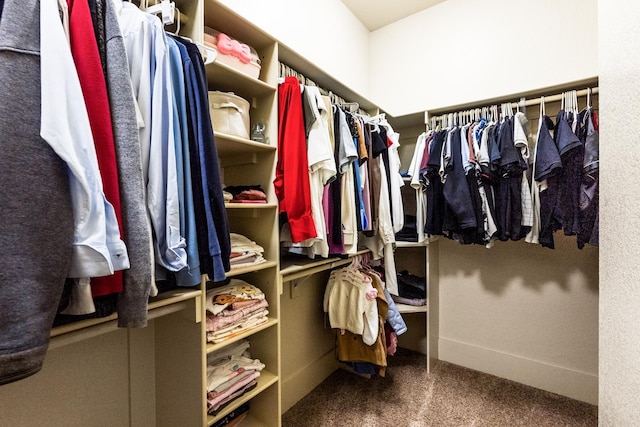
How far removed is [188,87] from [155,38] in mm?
151

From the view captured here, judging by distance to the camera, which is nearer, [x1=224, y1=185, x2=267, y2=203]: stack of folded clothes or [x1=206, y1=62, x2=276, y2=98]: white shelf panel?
[x1=206, y1=62, x2=276, y2=98]: white shelf panel

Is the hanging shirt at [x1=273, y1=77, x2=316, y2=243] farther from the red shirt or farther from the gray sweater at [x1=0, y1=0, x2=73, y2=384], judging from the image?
the gray sweater at [x1=0, y1=0, x2=73, y2=384]

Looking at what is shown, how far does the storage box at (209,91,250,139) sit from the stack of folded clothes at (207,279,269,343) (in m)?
0.68

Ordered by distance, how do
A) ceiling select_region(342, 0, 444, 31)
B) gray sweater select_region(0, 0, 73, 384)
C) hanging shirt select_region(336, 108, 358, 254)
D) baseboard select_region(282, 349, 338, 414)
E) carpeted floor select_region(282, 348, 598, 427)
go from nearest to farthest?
gray sweater select_region(0, 0, 73, 384), hanging shirt select_region(336, 108, 358, 254), carpeted floor select_region(282, 348, 598, 427), baseboard select_region(282, 349, 338, 414), ceiling select_region(342, 0, 444, 31)

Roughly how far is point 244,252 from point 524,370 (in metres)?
2.23

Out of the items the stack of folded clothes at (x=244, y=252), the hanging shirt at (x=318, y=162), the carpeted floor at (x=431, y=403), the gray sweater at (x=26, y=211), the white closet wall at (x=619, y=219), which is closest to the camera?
the gray sweater at (x=26, y=211)

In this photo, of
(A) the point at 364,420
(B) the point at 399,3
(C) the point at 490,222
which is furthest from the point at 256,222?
(B) the point at 399,3

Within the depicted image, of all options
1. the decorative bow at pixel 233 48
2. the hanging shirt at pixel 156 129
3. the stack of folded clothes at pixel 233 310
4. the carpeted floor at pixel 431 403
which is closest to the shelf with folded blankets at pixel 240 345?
the stack of folded clothes at pixel 233 310

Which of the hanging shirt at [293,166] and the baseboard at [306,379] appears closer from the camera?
the hanging shirt at [293,166]

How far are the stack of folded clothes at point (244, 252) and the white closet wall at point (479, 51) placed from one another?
5.72 feet

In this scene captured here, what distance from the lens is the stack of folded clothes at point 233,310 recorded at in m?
1.15

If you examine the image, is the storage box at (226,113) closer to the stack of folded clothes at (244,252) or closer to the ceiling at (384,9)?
the stack of folded clothes at (244,252)

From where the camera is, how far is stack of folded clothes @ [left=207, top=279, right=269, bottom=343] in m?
1.15

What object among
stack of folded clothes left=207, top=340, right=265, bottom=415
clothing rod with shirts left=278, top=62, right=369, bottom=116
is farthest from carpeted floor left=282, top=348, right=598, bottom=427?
clothing rod with shirts left=278, top=62, right=369, bottom=116
